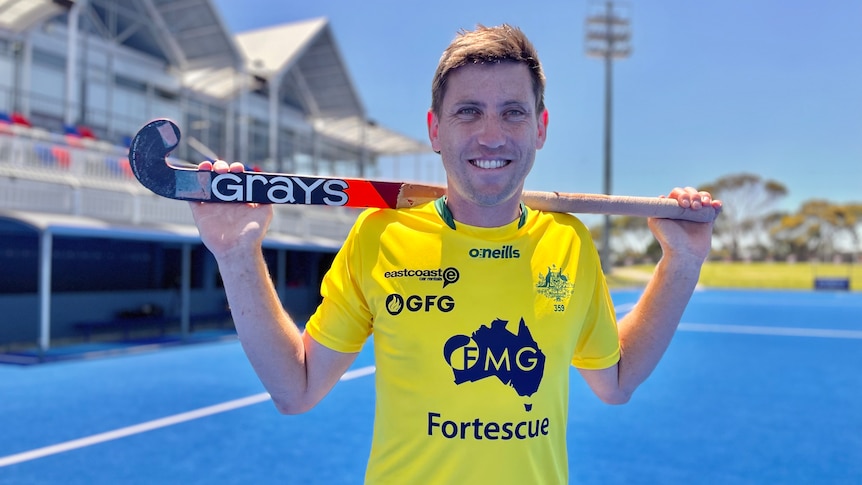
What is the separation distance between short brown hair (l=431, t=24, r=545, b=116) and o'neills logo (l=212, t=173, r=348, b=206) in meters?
0.40

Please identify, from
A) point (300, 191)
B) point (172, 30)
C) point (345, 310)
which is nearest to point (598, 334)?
point (345, 310)

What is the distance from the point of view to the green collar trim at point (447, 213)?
1.90m

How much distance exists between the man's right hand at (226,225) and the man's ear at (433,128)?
0.54 metres

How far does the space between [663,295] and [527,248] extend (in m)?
0.55

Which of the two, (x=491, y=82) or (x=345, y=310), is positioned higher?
(x=491, y=82)

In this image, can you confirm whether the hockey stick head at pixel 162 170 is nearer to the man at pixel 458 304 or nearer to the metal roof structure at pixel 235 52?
the man at pixel 458 304

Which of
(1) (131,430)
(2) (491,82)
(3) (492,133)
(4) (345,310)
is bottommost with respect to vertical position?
(1) (131,430)

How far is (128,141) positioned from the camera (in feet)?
62.0

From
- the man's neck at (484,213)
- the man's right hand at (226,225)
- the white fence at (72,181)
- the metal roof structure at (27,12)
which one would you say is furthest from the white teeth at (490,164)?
the metal roof structure at (27,12)

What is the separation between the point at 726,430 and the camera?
7438 millimetres

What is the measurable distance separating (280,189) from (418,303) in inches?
20.5

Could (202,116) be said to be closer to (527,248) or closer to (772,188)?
(527,248)

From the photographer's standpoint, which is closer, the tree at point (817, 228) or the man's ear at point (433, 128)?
the man's ear at point (433, 128)

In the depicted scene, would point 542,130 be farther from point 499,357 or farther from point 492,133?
point 499,357
